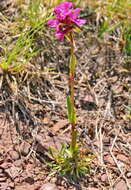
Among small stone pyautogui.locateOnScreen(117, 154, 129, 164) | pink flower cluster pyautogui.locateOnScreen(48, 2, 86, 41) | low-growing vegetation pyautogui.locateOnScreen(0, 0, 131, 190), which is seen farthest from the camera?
small stone pyautogui.locateOnScreen(117, 154, 129, 164)

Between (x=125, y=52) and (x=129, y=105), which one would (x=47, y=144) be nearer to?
(x=129, y=105)

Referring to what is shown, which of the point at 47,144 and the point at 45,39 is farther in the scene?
the point at 45,39

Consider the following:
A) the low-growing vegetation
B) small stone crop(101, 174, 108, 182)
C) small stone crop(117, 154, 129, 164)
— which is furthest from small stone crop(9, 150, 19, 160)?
small stone crop(117, 154, 129, 164)

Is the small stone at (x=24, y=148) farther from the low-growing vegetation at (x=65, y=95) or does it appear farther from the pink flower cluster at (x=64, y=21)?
the pink flower cluster at (x=64, y=21)

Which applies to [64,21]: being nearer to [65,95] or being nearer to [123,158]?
[65,95]

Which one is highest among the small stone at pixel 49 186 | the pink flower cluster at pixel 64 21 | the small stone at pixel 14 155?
the pink flower cluster at pixel 64 21

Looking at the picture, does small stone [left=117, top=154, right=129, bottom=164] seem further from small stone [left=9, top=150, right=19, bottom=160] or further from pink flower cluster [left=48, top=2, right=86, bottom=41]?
pink flower cluster [left=48, top=2, right=86, bottom=41]

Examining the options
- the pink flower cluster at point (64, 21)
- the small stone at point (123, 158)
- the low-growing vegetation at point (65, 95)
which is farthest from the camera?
the small stone at point (123, 158)

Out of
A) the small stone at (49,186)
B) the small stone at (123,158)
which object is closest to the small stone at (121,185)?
the small stone at (123,158)

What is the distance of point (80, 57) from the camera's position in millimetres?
2674

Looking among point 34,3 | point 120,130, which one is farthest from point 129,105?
point 34,3

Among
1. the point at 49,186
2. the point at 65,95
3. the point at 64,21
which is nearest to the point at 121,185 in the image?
the point at 49,186

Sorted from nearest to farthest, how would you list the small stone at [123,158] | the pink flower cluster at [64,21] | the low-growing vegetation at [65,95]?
the pink flower cluster at [64,21] < the low-growing vegetation at [65,95] < the small stone at [123,158]

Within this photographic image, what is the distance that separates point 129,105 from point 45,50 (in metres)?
0.65
